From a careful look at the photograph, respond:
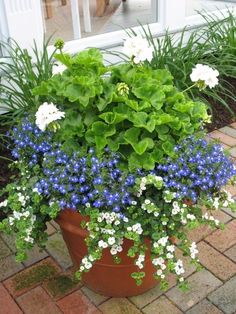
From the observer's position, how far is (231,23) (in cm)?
397

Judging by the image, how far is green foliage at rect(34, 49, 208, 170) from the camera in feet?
5.68

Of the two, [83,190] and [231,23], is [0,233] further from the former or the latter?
[231,23]

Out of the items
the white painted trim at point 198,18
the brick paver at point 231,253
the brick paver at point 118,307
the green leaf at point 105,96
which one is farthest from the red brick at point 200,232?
the white painted trim at point 198,18

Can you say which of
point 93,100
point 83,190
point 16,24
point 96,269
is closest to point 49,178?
point 83,190

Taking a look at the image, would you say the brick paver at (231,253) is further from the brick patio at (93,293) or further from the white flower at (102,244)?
the white flower at (102,244)

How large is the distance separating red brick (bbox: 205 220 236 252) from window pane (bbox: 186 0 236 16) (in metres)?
2.65

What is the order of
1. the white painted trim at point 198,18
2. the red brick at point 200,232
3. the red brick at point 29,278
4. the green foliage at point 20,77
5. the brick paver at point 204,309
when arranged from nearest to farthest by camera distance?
the brick paver at point 204,309 < the red brick at point 29,278 < the red brick at point 200,232 < the green foliage at point 20,77 < the white painted trim at point 198,18

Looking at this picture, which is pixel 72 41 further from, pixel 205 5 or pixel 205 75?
pixel 205 75

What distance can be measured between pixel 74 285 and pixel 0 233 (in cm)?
65

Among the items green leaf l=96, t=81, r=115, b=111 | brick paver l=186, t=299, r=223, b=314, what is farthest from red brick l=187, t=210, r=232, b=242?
green leaf l=96, t=81, r=115, b=111

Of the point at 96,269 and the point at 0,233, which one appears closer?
the point at 96,269

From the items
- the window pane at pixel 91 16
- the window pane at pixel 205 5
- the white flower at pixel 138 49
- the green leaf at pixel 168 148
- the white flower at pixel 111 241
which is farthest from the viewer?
the window pane at pixel 205 5

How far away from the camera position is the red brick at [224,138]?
3414mm

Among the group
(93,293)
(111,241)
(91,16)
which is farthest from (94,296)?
(91,16)
